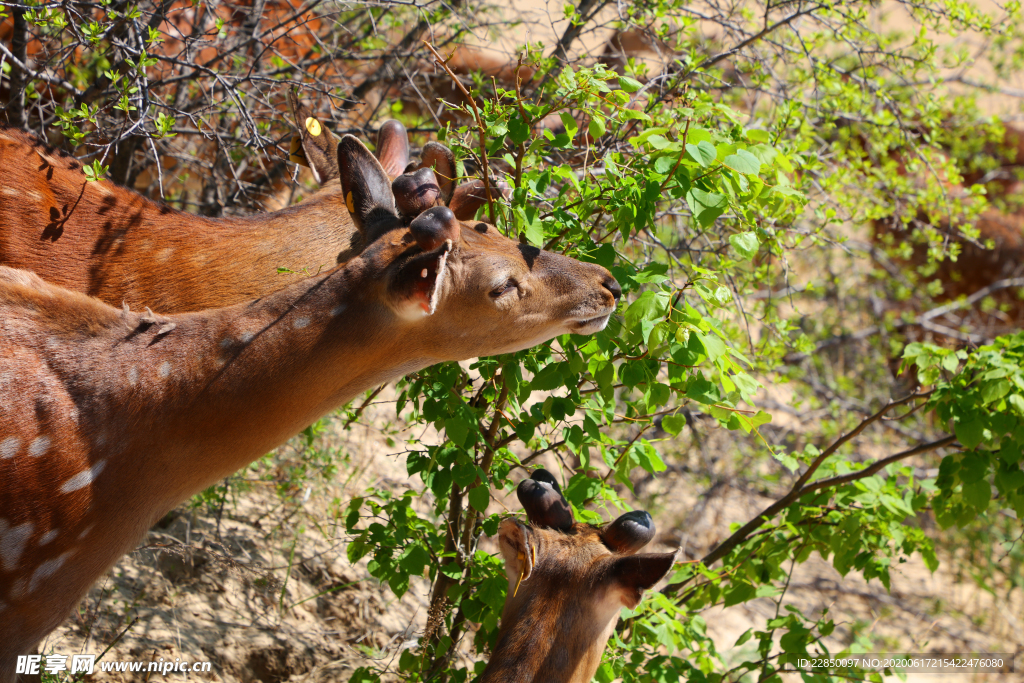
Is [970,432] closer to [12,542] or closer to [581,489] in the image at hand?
[581,489]

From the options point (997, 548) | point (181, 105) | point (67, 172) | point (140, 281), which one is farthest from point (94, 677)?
point (997, 548)

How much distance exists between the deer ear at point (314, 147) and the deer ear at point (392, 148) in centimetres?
27

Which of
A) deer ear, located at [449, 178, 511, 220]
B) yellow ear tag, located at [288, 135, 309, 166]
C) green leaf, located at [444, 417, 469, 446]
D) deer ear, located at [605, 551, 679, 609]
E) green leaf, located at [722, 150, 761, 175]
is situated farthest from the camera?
yellow ear tag, located at [288, 135, 309, 166]

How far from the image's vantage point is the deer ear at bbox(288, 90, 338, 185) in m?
4.41

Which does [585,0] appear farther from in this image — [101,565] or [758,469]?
[758,469]

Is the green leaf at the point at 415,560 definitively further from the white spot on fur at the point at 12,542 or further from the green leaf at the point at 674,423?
the white spot on fur at the point at 12,542

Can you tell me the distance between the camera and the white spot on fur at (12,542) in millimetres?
2539

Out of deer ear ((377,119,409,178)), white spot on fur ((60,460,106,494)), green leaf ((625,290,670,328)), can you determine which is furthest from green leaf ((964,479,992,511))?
white spot on fur ((60,460,106,494))

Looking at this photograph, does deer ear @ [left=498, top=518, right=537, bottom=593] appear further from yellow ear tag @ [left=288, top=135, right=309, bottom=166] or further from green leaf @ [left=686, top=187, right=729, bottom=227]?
yellow ear tag @ [left=288, top=135, right=309, bottom=166]

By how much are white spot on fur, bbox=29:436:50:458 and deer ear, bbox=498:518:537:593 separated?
1549mm

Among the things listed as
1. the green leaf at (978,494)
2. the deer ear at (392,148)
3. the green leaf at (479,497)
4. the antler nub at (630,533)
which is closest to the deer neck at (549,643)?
the antler nub at (630,533)

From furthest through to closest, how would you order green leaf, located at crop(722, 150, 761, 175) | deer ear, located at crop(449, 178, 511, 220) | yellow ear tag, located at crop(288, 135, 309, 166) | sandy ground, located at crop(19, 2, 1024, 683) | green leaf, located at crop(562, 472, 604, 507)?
1. yellow ear tag, located at crop(288, 135, 309, 166)
2. sandy ground, located at crop(19, 2, 1024, 683)
3. deer ear, located at crop(449, 178, 511, 220)
4. green leaf, located at crop(562, 472, 604, 507)
5. green leaf, located at crop(722, 150, 761, 175)

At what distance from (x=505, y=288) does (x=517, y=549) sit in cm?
100

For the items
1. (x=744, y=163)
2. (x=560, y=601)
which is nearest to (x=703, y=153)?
(x=744, y=163)
